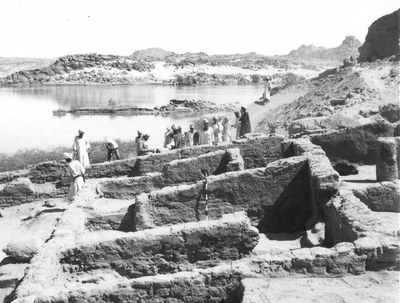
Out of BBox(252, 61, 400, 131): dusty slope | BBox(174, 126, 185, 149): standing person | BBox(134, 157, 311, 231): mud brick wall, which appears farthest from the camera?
BBox(252, 61, 400, 131): dusty slope

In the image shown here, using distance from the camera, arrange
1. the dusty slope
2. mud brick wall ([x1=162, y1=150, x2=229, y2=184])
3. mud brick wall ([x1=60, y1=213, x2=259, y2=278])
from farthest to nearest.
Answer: the dusty slope
mud brick wall ([x1=162, y1=150, x2=229, y2=184])
mud brick wall ([x1=60, y1=213, x2=259, y2=278])

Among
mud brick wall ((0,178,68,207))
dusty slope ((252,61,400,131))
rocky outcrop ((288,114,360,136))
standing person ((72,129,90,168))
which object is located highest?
dusty slope ((252,61,400,131))

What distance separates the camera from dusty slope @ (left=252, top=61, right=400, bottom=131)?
18453 millimetres

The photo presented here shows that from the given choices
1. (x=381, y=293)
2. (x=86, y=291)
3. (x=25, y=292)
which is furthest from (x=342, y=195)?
(x=25, y=292)

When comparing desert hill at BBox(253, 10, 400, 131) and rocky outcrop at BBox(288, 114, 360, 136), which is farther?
desert hill at BBox(253, 10, 400, 131)

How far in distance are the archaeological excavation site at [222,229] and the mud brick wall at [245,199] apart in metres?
0.02

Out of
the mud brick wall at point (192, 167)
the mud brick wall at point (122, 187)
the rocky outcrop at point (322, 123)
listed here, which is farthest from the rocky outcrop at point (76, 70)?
the mud brick wall at point (122, 187)

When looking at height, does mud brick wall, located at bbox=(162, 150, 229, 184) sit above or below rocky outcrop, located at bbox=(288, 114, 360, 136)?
below

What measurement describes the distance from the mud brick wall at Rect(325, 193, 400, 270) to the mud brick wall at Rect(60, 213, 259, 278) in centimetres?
119

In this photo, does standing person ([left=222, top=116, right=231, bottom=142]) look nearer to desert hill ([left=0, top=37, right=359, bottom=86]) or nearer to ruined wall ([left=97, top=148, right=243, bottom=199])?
ruined wall ([left=97, top=148, right=243, bottom=199])

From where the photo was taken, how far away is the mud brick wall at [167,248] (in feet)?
21.4

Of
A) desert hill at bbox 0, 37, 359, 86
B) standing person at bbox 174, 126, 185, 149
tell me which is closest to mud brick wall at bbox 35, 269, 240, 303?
standing person at bbox 174, 126, 185, 149

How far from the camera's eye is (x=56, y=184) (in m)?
14.7

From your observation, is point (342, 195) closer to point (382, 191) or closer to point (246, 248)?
point (382, 191)
